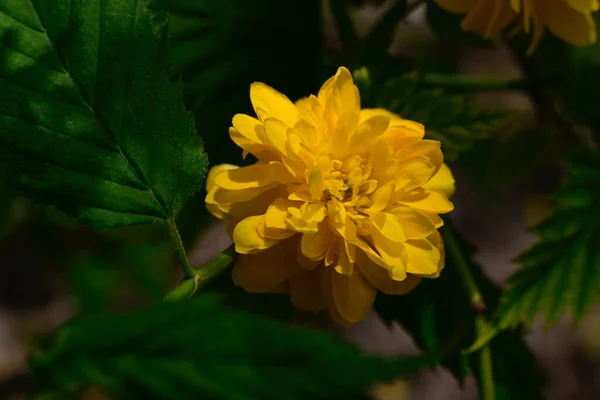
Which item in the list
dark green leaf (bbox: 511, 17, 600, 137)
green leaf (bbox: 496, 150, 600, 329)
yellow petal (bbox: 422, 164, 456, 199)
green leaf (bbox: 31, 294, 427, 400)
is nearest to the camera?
green leaf (bbox: 31, 294, 427, 400)

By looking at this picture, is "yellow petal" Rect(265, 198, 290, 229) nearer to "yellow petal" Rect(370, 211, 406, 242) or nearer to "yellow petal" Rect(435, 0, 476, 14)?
"yellow petal" Rect(370, 211, 406, 242)

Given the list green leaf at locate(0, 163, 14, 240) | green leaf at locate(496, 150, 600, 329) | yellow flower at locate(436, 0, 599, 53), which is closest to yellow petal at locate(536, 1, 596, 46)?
yellow flower at locate(436, 0, 599, 53)

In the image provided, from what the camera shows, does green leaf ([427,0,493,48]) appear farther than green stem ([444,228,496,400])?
Yes

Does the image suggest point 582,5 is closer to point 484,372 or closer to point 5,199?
point 484,372

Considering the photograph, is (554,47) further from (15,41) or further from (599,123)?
(15,41)

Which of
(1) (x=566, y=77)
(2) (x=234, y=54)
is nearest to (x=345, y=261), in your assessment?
(2) (x=234, y=54)

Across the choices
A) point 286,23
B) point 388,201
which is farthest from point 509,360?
point 286,23
